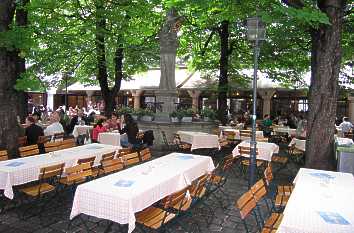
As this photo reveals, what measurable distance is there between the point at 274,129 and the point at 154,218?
41.1 feet

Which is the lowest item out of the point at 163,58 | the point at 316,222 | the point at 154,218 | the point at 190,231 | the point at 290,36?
the point at 190,231

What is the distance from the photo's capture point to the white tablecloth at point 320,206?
3789 mm

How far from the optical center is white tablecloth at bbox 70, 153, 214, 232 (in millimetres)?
4703

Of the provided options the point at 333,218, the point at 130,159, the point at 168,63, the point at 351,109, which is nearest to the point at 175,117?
the point at 168,63

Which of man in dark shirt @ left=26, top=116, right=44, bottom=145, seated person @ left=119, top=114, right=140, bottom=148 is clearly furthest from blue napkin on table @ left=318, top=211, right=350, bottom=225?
man in dark shirt @ left=26, top=116, right=44, bottom=145

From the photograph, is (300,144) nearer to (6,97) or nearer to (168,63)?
(168,63)

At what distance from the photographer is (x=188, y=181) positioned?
647 cm

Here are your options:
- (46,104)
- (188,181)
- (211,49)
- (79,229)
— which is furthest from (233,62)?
(46,104)

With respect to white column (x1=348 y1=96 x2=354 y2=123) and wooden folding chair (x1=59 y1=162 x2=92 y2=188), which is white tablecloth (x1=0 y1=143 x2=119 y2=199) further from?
white column (x1=348 y1=96 x2=354 y2=123)

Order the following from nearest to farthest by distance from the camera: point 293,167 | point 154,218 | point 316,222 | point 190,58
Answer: point 316,222, point 154,218, point 293,167, point 190,58

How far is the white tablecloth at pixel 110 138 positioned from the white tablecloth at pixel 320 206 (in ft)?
21.5

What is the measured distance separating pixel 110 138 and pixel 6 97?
3512 mm

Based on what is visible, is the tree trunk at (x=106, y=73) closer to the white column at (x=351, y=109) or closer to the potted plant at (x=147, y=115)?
the potted plant at (x=147, y=115)

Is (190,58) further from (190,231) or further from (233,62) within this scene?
(190,231)
